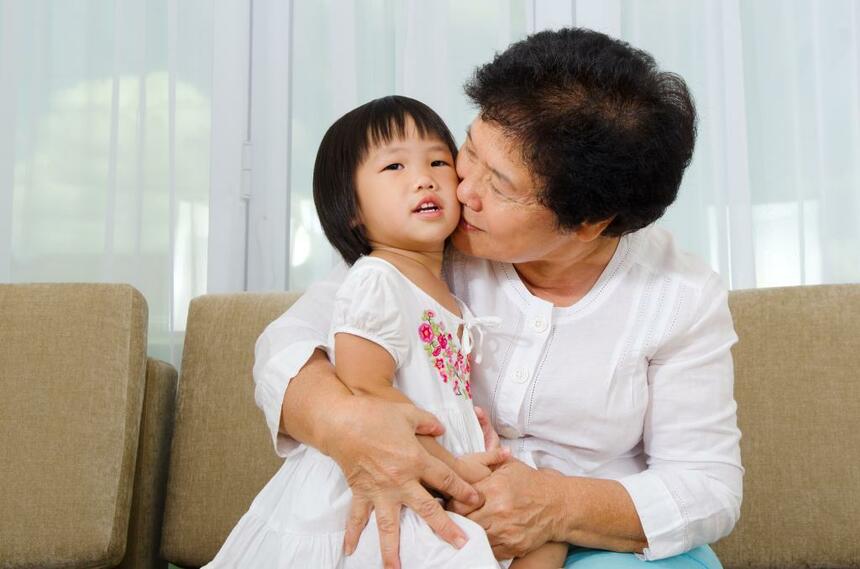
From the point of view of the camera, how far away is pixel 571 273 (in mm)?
1406

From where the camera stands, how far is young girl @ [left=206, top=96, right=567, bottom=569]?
1.17 metres

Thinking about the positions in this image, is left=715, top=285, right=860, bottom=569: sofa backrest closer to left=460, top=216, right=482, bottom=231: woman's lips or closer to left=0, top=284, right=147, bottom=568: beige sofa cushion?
left=460, top=216, right=482, bottom=231: woman's lips

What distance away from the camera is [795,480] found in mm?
1902

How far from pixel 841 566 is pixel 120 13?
2.29 m

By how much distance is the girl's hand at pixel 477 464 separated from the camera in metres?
1.20

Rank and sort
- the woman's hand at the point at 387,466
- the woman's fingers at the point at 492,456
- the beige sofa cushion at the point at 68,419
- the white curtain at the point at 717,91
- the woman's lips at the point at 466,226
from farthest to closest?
the white curtain at the point at 717,91 → the beige sofa cushion at the point at 68,419 → the woman's lips at the point at 466,226 → the woman's fingers at the point at 492,456 → the woman's hand at the point at 387,466

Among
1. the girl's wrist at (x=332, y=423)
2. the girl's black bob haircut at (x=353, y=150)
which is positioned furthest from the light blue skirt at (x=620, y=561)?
the girl's black bob haircut at (x=353, y=150)

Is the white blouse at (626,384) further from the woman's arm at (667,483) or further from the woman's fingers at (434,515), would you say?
the woman's fingers at (434,515)

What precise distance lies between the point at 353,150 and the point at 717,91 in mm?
1487

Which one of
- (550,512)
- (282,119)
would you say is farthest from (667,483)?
(282,119)

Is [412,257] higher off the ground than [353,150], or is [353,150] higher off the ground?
[353,150]

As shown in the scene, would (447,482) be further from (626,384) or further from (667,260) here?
(667,260)

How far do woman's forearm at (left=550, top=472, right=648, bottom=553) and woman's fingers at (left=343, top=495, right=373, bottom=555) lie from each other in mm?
258

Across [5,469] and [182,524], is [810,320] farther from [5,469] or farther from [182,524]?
[5,469]
